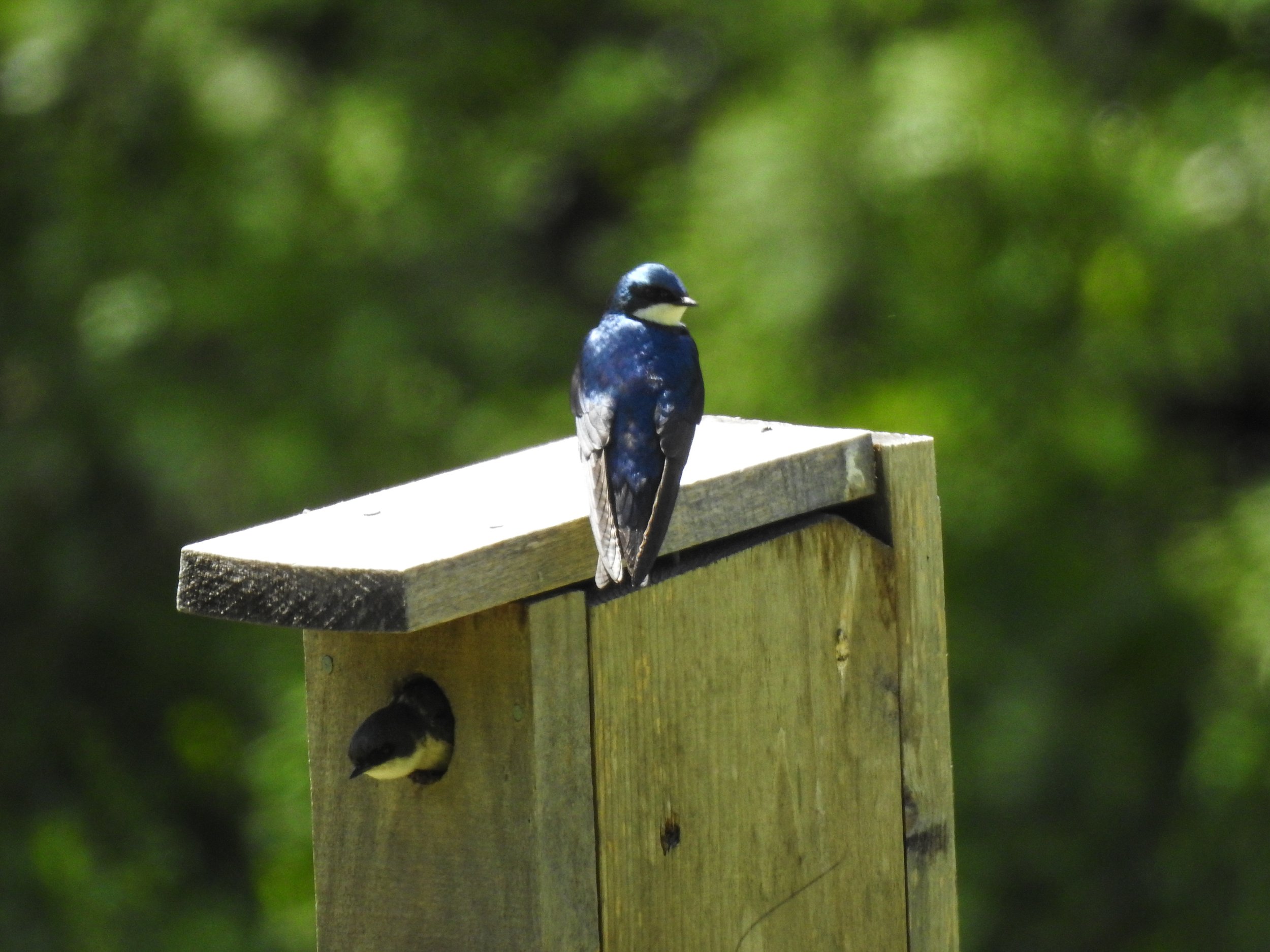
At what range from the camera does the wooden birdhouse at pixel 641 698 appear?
5.19ft

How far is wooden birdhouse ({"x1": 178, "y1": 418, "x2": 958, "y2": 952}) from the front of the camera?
1583mm

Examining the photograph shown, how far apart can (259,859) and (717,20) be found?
2.21 meters

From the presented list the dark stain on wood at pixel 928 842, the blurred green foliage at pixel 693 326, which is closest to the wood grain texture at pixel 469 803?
the dark stain on wood at pixel 928 842

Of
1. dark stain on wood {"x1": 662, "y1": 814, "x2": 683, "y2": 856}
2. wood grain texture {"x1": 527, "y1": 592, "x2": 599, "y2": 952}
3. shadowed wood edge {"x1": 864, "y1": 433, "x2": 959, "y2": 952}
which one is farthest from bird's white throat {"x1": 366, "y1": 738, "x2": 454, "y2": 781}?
shadowed wood edge {"x1": 864, "y1": 433, "x2": 959, "y2": 952}

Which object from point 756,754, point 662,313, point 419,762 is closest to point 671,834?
point 756,754

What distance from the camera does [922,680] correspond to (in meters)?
1.91

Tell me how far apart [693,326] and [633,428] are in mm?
1830

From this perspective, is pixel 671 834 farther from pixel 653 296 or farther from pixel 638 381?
pixel 653 296

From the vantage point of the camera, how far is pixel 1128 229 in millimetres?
3260

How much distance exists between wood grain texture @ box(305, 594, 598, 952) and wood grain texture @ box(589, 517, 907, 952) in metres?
0.04

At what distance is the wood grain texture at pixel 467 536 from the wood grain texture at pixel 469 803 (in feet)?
0.23

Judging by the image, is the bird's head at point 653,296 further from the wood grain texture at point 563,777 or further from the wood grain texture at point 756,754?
the wood grain texture at point 563,777

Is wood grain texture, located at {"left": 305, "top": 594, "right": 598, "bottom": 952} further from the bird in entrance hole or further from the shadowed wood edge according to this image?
the shadowed wood edge

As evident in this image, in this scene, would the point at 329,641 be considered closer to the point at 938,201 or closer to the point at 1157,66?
the point at 938,201
